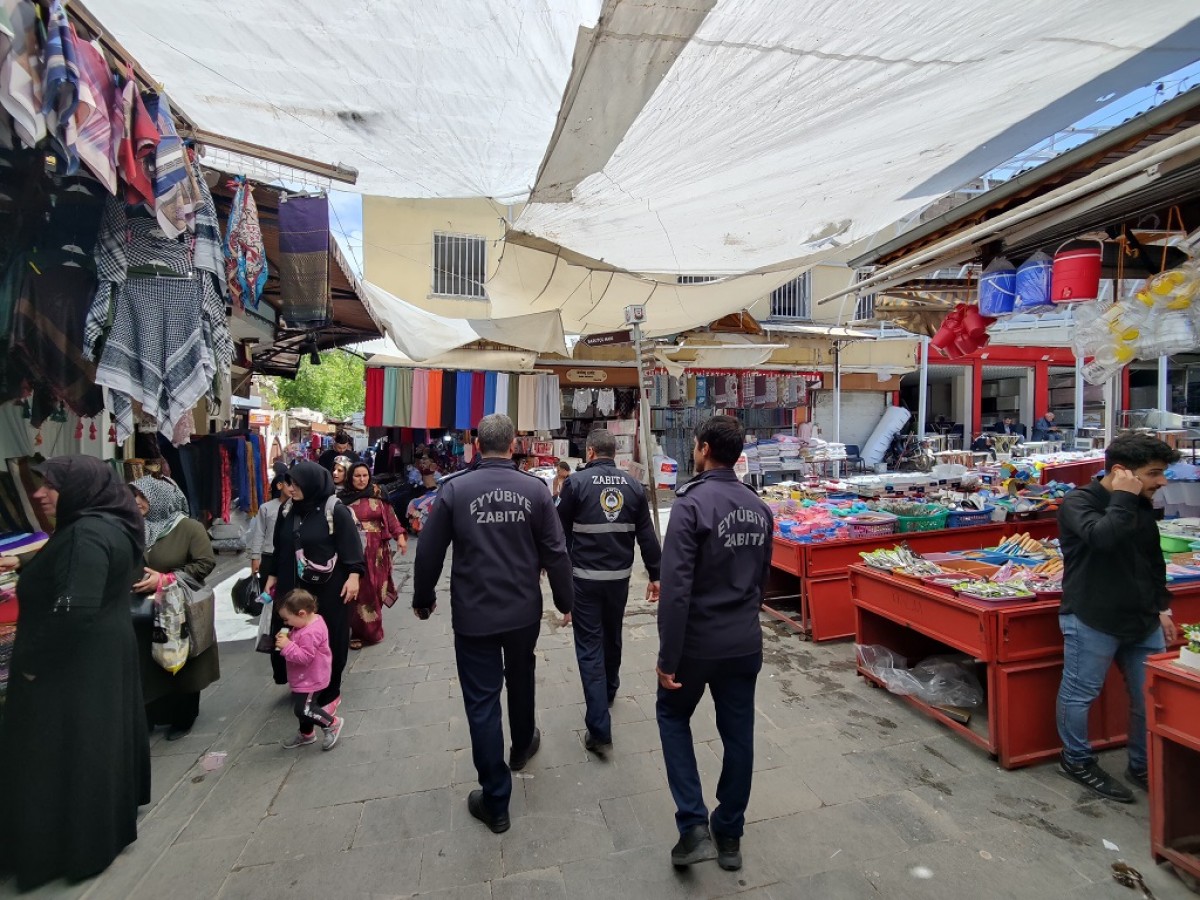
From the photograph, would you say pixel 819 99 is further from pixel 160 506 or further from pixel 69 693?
pixel 160 506

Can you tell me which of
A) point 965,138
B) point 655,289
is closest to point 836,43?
point 965,138

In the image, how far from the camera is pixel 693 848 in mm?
2344

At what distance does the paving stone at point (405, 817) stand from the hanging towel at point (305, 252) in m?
3.27

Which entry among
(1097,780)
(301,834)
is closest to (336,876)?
(301,834)

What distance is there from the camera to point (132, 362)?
2594 mm

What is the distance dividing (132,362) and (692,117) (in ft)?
10.2

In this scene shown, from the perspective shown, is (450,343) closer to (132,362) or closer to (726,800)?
(132,362)

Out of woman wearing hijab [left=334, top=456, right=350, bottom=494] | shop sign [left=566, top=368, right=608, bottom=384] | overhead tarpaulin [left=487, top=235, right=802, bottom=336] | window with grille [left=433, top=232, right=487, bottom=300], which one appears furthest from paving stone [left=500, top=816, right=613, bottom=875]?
window with grille [left=433, top=232, right=487, bottom=300]

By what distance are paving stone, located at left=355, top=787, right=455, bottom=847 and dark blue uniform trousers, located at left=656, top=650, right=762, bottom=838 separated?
117 centimetres

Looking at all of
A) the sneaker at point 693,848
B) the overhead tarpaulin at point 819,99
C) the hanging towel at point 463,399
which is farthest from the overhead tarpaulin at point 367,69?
the hanging towel at point 463,399

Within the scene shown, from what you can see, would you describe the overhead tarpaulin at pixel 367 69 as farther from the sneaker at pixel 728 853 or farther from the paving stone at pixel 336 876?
the paving stone at pixel 336 876

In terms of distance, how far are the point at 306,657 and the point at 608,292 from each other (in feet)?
19.6

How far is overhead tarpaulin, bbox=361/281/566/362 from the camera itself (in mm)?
7797

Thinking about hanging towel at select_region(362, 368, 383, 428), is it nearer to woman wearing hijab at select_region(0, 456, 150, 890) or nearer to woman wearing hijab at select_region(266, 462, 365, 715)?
woman wearing hijab at select_region(266, 462, 365, 715)
